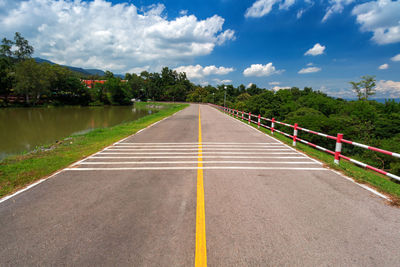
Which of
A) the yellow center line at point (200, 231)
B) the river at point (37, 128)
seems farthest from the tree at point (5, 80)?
the yellow center line at point (200, 231)

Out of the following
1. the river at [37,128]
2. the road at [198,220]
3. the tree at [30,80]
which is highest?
the tree at [30,80]

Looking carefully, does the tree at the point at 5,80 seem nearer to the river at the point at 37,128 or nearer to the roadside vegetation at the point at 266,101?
the roadside vegetation at the point at 266,101

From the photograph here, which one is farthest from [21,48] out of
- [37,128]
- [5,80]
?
[37,128]

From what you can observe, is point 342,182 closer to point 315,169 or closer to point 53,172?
point 315,169

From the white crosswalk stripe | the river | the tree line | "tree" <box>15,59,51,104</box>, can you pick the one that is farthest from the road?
"tree" <box>15,59,51,104</box>

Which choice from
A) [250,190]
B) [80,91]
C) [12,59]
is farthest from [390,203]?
[12,59]

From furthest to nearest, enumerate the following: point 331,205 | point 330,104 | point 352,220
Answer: point 330,104
point 331,205
point 352,220

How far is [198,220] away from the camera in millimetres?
3320

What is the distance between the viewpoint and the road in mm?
2584

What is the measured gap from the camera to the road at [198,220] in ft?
8.48

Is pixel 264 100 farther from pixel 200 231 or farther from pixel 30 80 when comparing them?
pixel 30 80

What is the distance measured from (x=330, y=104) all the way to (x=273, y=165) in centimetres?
4163

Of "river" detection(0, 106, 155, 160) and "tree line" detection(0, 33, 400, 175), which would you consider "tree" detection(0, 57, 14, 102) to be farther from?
"river" detection(0, 106, 155, 160)

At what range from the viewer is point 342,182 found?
5.22m
